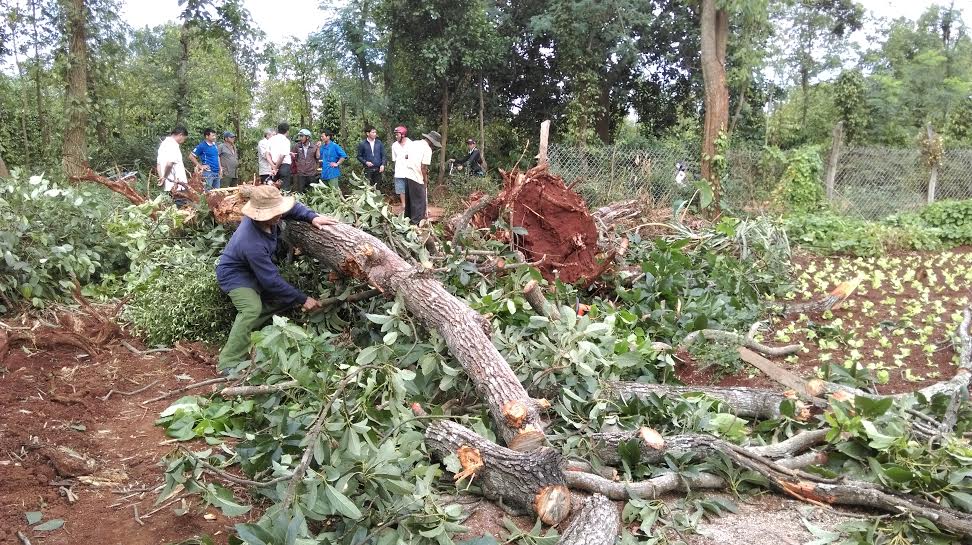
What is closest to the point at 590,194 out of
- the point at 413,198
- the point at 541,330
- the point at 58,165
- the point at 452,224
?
the point at 413,198

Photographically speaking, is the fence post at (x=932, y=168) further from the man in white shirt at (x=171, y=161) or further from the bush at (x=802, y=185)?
the man in white shirt at (x=171, y=161)

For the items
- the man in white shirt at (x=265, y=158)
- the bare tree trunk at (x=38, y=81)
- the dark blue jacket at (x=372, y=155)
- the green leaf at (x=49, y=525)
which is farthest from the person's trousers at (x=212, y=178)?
the green leaf at (x=49, y=525)

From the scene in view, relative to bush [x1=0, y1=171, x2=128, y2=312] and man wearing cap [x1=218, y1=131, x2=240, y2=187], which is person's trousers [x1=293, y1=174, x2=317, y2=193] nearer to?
man wearing cap [x1=218, y1=131, x2=240, y2=187]

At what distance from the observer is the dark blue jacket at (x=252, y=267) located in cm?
436

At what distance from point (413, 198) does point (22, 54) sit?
9.39 meters

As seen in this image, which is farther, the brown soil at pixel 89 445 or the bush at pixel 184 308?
the bush at pixel 184 308

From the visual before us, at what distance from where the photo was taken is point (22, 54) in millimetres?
12773

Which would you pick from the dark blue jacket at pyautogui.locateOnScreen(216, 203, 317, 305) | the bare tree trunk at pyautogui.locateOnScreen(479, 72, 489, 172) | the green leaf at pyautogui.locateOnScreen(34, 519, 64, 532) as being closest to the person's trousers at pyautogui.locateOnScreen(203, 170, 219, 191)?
the dark blue jacket at pyautogui.locateOnScreen(216, 203, 317, 305)

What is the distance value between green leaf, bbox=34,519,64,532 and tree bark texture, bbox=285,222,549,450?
1899 mm

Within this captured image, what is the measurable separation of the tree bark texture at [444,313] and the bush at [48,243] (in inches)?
79.9

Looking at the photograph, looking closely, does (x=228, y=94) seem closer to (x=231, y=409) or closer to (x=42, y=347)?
(x=42, y=347)

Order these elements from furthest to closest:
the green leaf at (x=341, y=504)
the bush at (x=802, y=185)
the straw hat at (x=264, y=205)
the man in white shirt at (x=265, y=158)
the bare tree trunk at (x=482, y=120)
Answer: the bare tree trunk at (x=482, y=120)
the bush at (x=802, y=185)
the man in white shirt at (x=265, y=158)
the straw hat at (x=264, y=205)
the green leaf at (x=341, y=504)

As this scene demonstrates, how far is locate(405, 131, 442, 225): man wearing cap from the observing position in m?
8.62

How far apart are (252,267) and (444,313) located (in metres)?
1.42
